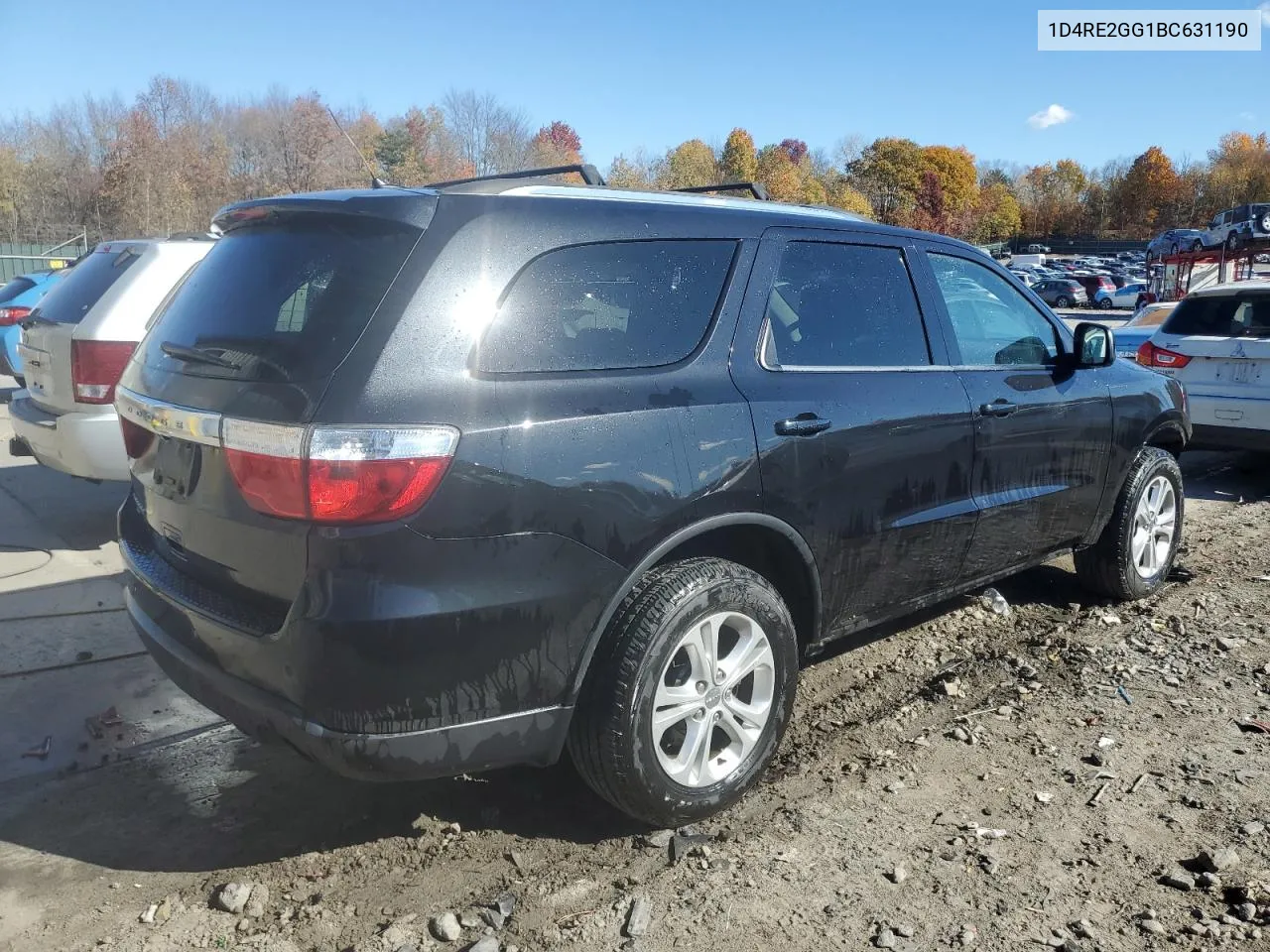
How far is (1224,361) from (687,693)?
6.98 meters

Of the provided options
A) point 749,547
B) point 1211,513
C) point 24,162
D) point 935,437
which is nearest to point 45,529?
point 749,547

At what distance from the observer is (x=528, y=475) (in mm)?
2529

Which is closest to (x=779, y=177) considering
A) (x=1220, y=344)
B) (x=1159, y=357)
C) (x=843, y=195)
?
(x=843, y=195)

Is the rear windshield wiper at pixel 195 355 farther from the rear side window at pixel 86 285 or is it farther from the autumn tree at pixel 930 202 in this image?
the autumn tree at pixel 930 202

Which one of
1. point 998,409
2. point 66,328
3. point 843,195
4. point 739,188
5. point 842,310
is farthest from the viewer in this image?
point 843,195

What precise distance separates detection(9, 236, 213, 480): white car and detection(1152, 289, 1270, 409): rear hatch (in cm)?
750

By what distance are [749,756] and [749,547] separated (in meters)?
0.66

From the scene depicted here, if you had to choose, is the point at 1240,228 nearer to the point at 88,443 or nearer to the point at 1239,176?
the point at 88,443

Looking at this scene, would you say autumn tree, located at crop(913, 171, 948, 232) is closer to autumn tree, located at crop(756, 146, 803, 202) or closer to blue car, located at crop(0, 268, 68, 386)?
autumn tree, located at crop(756, 146, 803, 202)

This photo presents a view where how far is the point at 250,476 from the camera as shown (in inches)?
98.5

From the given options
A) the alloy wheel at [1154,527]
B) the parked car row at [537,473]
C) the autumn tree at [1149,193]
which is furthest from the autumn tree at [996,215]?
the parked car row at [537,473]

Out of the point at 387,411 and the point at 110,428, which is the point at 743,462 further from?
the point at 110,428

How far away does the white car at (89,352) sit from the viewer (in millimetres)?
5547

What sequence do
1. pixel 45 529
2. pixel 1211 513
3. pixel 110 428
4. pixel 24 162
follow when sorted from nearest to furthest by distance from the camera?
pixel 110 428, pixel 45 529, pixel 1211 513, pixel 24 162
